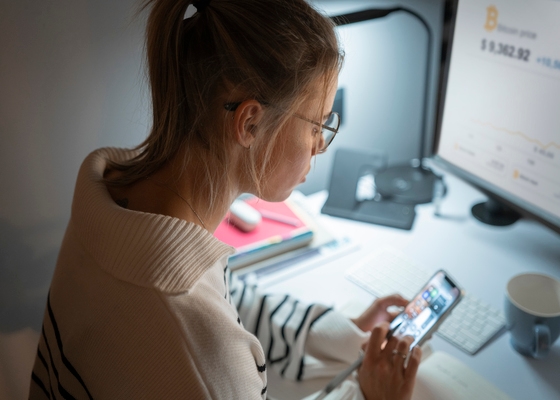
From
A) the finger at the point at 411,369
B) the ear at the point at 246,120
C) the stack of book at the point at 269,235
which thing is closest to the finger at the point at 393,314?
the finger at the point at 411,369

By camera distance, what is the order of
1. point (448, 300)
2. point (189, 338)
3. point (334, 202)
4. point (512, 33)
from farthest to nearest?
point (334, 202) → point (512, 33) → point (448, 300) → point (189, 338)

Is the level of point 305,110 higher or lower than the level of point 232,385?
higher

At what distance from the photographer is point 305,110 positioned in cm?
69

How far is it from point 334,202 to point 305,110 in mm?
539

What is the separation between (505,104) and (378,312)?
1.48ft

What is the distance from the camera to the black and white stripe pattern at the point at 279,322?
2.77 ft

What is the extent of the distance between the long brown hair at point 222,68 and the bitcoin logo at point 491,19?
43cm

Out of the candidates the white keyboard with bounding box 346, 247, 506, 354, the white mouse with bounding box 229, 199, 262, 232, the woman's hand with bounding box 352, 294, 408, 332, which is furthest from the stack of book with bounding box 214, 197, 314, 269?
the woman's hand with bounding box 352, 294, 408, 332

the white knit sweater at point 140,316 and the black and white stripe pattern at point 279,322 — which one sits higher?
the white knit sweater at point 140,316

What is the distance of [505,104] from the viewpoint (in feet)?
3.25

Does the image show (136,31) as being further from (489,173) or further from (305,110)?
(489,173)

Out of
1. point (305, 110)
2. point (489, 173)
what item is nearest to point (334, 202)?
point (489, 173)

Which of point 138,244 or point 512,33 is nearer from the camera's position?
point 138,244

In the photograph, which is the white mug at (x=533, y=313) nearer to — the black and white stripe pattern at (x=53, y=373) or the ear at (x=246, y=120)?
the ear at (x=246, y=120)
